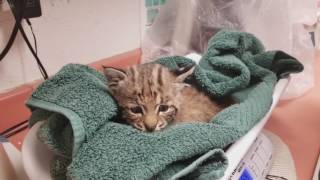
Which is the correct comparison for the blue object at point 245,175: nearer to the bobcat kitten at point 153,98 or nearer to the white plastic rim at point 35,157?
the bobcat kitten at point 153,98

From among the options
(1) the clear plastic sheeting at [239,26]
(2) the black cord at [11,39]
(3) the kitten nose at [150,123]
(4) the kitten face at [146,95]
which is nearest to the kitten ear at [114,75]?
(4) the kitten face at [146,95]

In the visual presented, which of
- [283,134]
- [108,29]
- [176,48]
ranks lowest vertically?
[283,134]

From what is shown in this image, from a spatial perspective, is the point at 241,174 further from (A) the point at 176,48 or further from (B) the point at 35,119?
(A) the point at 176,48

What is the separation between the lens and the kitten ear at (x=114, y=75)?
70 cm

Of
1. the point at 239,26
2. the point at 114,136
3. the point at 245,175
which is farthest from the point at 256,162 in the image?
the point at 239,26

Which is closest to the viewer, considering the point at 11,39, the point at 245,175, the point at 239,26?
the point at 245,175

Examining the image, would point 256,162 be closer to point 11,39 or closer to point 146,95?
point 146,95

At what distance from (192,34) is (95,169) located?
834mm

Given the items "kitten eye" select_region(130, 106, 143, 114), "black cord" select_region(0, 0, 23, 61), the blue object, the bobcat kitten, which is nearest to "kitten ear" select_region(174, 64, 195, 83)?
the bobcat kitten

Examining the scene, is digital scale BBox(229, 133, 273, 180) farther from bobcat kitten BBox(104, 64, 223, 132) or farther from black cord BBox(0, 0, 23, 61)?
black cord BBox(0, 0, 23, 61)

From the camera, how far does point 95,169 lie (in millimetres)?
489

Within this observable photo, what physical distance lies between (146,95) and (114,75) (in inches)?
3.2

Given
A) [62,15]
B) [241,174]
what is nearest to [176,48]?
[62,15]

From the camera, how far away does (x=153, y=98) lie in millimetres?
687
